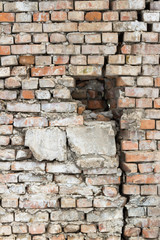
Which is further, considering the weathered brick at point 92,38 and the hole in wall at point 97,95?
the hole in wall at point 97,95

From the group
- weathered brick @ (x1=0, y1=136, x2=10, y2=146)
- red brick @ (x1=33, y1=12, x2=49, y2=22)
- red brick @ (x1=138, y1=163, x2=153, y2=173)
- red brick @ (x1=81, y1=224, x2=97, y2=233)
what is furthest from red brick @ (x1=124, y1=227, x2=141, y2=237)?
red brick @ (x1=33, y1=12, x2=49, y2=22)

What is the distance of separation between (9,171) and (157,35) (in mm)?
1780

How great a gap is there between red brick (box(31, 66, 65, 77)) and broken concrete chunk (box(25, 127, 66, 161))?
48cm

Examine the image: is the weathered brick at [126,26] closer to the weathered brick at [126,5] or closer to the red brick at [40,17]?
the weathered brick at [126,5]

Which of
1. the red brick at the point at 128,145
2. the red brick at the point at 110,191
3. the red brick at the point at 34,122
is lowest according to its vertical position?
the red brick at the point at 110,191

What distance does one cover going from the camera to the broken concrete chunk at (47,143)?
1999mm

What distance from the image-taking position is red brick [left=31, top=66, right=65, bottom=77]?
2004 millimetres

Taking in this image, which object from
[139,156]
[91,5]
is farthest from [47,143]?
[91,5]

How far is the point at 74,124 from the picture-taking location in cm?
202

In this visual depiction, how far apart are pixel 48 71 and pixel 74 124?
52 cm

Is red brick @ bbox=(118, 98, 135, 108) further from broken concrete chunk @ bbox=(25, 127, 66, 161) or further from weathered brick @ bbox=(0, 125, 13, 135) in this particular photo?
weathered brick @ bbox=(0, 125, 13, 135)

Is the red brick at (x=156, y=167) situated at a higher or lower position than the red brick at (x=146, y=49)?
lower

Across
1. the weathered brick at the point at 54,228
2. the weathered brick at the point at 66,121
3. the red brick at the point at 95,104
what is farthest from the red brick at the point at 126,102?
the weathered brick at the point at 54,228

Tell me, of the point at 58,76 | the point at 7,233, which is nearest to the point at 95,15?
the point at 58,76
